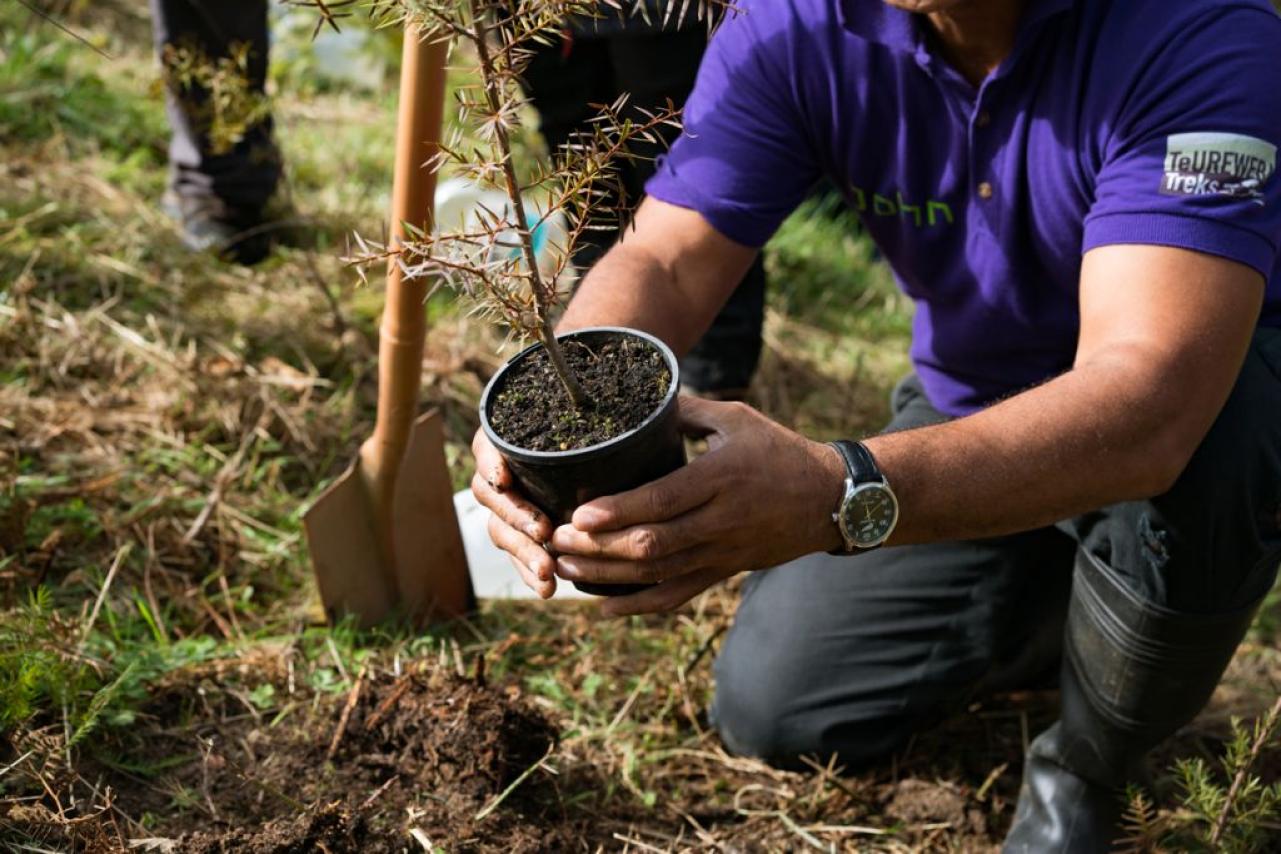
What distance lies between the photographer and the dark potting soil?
1492mm

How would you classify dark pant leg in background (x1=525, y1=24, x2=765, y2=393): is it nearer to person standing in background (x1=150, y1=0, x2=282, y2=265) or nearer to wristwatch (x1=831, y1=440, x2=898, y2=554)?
person standing in background (x1=150, y1=0, x2=282, y2=265)

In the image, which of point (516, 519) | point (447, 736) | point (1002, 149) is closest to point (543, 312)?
point (516, 519)

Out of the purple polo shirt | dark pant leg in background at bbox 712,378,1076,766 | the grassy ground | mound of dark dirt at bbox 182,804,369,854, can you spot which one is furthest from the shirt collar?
mound of dark dirt at bbox 182,804,369,854

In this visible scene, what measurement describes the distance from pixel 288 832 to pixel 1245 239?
1.51 m

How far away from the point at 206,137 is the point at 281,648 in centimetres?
187

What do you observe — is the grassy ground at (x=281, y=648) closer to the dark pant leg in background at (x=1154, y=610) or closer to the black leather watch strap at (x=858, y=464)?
the dark pant leg in background at (x=1154, y=610)

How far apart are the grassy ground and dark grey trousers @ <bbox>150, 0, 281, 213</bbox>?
0.18 m

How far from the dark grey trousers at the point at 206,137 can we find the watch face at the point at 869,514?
2400 millimetres

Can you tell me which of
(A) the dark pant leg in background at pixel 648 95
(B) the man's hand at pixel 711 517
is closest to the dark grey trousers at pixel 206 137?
(A) the dark pant leg in background at pixel 648 95

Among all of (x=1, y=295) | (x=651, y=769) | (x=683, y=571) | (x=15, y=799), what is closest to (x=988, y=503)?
(x=683, y=571)

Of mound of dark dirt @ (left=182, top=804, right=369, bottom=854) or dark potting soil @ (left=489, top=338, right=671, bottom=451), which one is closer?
dark potting soil @ (left=489, top=338, right=671, bottom=451)

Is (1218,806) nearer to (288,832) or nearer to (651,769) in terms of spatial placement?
(651,769)

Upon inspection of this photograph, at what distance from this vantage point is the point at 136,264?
11.1ft

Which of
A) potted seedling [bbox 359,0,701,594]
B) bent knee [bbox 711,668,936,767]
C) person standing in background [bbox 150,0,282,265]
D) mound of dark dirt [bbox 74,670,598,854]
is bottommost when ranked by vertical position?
bent knee [bbox 711,668,936,767]
